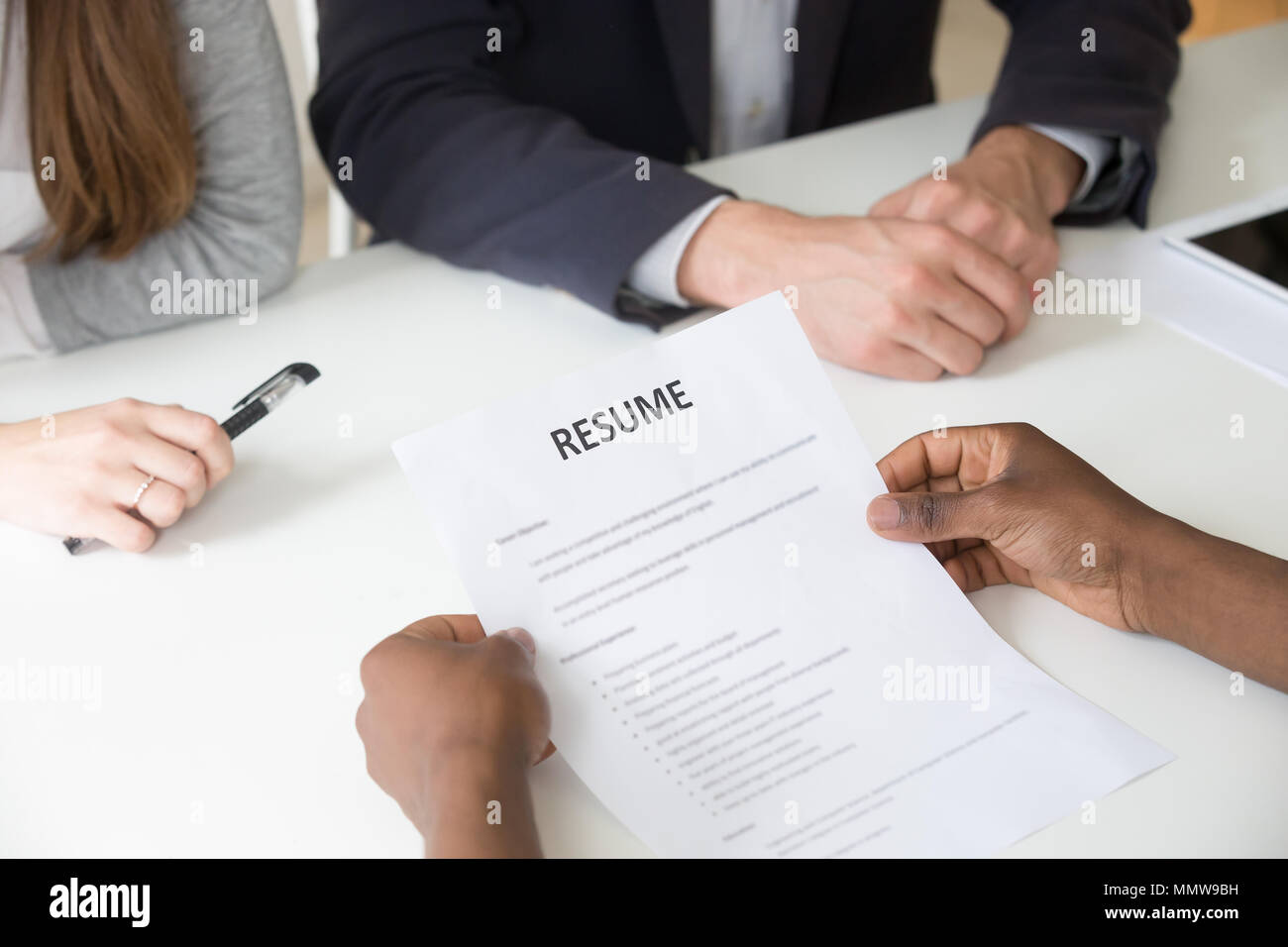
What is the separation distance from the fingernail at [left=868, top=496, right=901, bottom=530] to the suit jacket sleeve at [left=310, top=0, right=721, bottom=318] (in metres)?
0.37

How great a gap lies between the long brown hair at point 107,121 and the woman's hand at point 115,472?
240 mm

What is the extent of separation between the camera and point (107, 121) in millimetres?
886

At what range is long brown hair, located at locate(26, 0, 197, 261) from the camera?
2.82 feet

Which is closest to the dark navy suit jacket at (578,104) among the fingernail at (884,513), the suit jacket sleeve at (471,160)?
the suit jacket sleeve at (471,160)

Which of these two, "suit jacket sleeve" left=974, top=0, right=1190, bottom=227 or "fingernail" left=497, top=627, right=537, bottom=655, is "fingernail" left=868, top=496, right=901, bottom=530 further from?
"suit jacket sleeve" left=974, top=0, right=1190, bottom=227

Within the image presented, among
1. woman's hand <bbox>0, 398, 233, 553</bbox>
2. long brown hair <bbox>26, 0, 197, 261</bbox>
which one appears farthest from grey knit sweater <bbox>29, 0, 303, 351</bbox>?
woman's hand <bbox>0, 398, 233, 553</bbox>

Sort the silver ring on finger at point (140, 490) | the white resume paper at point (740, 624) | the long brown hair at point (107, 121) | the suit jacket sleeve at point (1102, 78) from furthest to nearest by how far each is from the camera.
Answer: the suit jacket sleeve at point (1102, 78), the long brown hair at point (107, 121), the silver ring on finger at point (140, 490), the white resume paper at point (740, 624)

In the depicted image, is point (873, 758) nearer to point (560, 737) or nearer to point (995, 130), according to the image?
point (560, 737)

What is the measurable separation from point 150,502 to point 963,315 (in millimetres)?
612

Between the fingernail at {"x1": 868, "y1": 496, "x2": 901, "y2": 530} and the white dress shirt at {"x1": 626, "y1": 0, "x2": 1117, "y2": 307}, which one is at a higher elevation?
the white dress shirt at {"x1": 626, "y1": 0, "x2": 1117, "y2": 307}

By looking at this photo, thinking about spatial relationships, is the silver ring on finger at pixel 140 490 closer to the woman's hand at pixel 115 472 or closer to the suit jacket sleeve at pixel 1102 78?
the woman's hand at pixel 115 472

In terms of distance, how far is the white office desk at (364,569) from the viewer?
0.57m

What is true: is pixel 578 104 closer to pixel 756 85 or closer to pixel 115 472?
pixel 756 85
